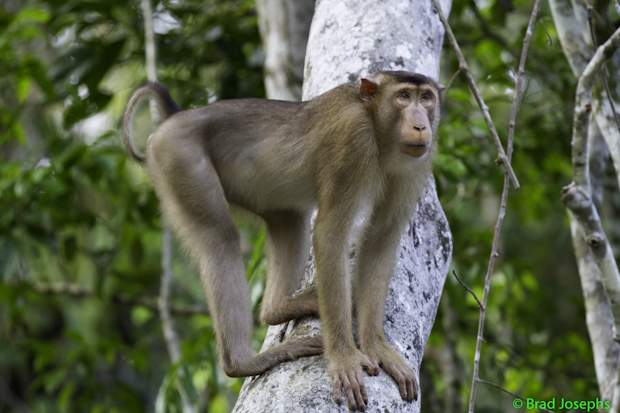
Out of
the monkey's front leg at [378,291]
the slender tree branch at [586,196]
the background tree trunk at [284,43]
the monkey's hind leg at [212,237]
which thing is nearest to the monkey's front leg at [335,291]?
the monkey's front leg at [378,291]

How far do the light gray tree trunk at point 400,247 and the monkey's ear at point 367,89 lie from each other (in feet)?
1.05

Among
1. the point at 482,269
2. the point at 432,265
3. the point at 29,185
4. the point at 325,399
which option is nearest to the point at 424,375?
the point at 482,269

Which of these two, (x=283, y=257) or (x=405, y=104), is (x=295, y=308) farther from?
(x=405, y=104)

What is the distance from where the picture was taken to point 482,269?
6.47m

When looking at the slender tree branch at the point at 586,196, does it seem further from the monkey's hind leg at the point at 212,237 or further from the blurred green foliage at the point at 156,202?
the monkey's hind leg at the point at 212,237

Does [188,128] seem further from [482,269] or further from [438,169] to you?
[482,269]

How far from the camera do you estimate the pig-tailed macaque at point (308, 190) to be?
3512 mm

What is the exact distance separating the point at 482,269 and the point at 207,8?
16.4ft

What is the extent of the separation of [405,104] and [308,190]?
0.87 metres

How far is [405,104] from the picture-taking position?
12.4 feet

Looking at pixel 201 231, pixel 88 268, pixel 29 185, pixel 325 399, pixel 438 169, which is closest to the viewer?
pixel 325 399

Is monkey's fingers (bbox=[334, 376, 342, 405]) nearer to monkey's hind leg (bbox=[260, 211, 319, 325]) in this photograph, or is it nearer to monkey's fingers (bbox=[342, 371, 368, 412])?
monkey's fingers (bbox=[342, 371, 368, 412])

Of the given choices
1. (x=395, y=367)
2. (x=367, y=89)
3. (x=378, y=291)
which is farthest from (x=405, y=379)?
(x=367, y=89)

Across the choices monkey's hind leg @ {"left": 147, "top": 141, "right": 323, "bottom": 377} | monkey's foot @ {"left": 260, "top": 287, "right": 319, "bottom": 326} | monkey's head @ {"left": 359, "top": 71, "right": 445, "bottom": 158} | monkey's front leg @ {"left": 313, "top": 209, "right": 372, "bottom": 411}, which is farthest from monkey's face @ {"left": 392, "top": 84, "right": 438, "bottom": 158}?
monkey's hind leg @ {"left": 147, "top": 141, "right": 323, "bottom": 377}
